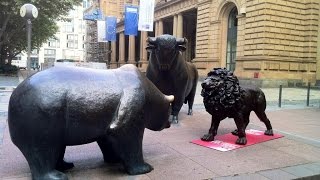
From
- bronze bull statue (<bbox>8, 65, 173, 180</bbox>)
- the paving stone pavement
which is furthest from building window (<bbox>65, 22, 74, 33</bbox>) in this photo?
bronze bull statue (<bbox>8, 65, 173, 180</bbox>)

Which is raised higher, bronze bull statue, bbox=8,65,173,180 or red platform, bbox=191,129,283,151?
bronze bull statue, bbox=8,65,173,180

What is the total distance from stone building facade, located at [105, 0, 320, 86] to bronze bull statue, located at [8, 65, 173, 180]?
1931cm

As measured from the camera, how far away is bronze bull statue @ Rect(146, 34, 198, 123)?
6825mm

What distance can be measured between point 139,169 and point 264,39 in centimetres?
2013

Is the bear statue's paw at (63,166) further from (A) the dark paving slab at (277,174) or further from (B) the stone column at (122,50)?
(B) the stone column at (122,50)

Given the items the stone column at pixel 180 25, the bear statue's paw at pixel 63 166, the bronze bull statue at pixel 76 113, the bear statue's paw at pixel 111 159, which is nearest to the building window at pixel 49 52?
the stone column at pixel 180 25

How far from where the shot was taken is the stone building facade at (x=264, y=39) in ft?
74.9

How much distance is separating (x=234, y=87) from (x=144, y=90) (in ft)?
6.60

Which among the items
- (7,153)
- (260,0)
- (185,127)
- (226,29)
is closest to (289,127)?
(185,127)

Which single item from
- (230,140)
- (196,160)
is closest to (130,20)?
(230,140)

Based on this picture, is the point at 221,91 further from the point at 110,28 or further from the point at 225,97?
the point at 110,28

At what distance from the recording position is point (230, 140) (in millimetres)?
6141

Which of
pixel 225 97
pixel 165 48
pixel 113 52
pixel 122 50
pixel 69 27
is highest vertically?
pixel 69 27

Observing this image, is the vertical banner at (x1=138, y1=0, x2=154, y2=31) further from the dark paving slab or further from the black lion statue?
the dark paving slab
